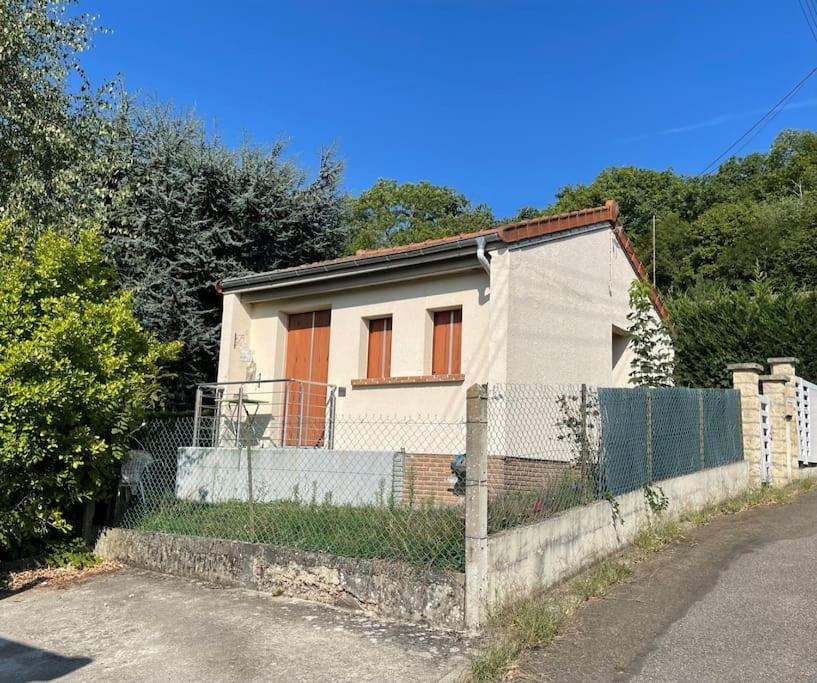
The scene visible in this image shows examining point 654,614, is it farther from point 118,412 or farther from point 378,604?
point 118,412

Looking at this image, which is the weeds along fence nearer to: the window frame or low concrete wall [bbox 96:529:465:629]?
low concrete wall [bbox 96:529:465:629]

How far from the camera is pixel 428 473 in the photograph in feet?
30.1

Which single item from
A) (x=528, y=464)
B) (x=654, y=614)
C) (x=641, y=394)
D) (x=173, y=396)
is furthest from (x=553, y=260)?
(x=173, y=396)

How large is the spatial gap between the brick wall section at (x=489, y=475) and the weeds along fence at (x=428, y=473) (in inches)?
0.8

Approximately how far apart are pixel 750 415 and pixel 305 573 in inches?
323

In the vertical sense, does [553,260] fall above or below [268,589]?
above

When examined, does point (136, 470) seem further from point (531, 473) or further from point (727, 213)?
point (727, 213)

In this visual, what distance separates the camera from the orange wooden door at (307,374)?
11.1 meters

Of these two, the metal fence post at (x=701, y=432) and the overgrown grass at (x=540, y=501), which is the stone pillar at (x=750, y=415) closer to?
the metal fence post at (x=701, y=432)

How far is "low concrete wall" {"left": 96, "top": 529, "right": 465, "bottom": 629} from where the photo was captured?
4.78m

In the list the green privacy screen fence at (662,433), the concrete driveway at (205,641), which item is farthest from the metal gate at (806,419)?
the concrete driveway at (205,641)

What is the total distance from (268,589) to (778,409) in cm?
928

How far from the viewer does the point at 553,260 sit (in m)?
10.1

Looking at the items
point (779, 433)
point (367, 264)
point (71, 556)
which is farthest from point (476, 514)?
point (779, 433)
